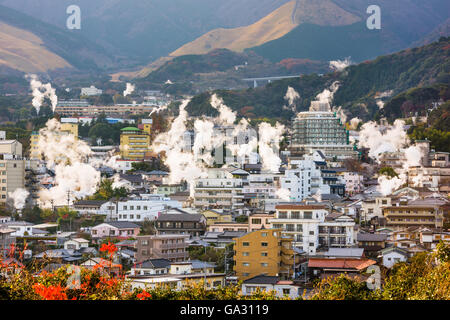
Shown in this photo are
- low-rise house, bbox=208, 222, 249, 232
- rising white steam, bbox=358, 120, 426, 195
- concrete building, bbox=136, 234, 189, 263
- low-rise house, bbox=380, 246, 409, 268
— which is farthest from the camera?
rising white steam, bbox=358, 120, 426, 195

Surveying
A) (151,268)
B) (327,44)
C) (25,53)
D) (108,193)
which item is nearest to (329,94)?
(108,193)

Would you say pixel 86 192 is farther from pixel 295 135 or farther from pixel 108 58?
pixel 108 58

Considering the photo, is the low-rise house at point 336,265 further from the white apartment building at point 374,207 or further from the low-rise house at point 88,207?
the low-rise house at point 88,207

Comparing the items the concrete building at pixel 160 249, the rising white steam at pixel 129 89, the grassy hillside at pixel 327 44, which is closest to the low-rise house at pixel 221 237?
the concrete building at pixel 160 249

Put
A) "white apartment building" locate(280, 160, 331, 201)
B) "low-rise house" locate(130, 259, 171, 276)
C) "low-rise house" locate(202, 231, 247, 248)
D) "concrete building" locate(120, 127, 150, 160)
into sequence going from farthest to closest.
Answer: "concrete building" locate(120, 127, 150, 160), "white apartment building" locate(280, 160, 331, 201), "low-rise house" locate(202, 231, 247, 248), "low-rise house" locate(130, 259, 171, 276)

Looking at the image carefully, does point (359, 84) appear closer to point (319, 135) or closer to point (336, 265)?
point (319, 135)

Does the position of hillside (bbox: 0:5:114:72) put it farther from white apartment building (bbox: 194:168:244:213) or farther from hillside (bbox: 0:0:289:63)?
white apartment building (bbox: 194:168:244:213)

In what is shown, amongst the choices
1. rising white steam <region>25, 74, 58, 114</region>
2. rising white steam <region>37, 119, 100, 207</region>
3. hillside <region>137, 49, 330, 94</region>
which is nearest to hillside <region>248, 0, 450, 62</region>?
hillside <region>137, 49, 330, 94</region>
